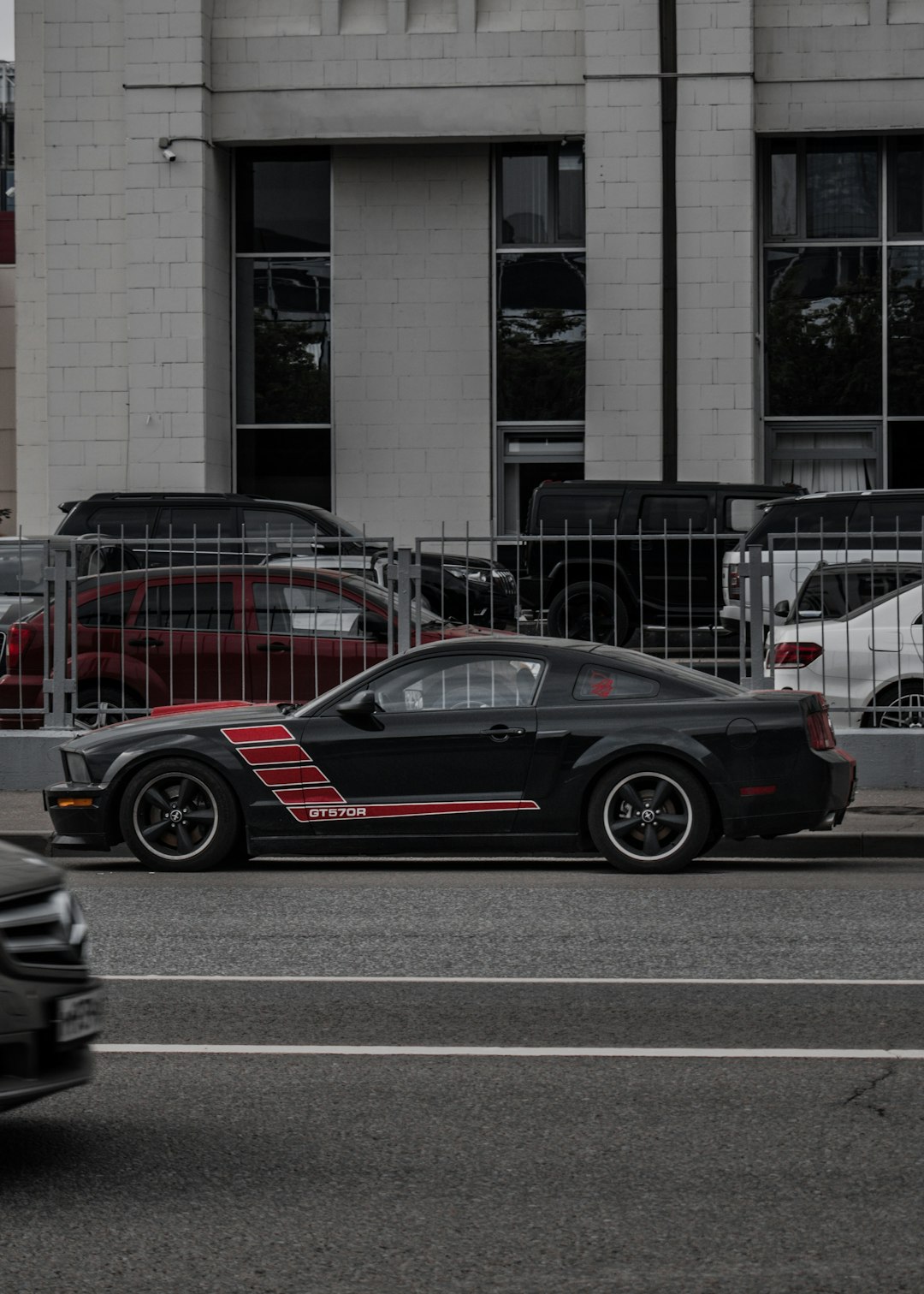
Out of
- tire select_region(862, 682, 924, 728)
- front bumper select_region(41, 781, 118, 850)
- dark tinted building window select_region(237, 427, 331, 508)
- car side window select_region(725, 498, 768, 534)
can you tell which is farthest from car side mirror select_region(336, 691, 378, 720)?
dark tinted building window select_region(237, 427, 331, 508)

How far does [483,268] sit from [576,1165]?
25.8 metres

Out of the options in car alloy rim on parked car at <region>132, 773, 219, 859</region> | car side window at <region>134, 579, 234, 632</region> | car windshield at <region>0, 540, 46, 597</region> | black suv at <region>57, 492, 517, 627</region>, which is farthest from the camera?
car windshield at <region>0, 540, 46, 597</region>

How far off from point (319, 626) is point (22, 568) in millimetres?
2656

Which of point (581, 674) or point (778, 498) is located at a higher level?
A: point (778, 498)

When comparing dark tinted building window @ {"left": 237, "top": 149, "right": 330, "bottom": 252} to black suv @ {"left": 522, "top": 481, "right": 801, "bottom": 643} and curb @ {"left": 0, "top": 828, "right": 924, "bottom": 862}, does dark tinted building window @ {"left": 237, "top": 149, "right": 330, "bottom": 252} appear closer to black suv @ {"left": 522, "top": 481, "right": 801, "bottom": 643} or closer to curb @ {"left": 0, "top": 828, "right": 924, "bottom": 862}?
black suv @ {"left": 522, "top": 481, "right": 801, "bottom": 643}

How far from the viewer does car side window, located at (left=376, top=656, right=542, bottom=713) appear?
11.2 m

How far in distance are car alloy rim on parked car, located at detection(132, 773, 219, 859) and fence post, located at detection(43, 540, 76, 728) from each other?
4.08m

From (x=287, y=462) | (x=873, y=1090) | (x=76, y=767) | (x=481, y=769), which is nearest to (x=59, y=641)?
(x=76, y=767)

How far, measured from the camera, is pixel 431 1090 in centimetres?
576

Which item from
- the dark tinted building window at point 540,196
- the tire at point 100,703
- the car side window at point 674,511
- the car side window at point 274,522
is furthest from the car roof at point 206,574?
the dark tinted building window at point 540,196

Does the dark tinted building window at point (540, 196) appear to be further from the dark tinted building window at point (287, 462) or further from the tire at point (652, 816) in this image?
the tire at point (652, 816)

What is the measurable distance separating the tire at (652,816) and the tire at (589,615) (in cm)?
459

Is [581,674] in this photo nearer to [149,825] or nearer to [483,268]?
[149,825]

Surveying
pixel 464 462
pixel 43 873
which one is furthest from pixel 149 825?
pixel 464 462
